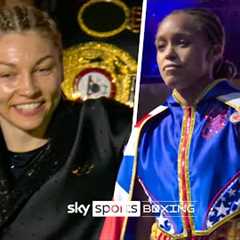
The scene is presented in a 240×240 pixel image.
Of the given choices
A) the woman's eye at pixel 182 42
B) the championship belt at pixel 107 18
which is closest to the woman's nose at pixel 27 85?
the championship belt at pixel 107 18

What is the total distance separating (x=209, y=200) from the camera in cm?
170

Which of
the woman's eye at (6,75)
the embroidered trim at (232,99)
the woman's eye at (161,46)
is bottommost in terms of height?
the embroidered trim at (232,99)

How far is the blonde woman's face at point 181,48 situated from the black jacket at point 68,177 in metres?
0.19

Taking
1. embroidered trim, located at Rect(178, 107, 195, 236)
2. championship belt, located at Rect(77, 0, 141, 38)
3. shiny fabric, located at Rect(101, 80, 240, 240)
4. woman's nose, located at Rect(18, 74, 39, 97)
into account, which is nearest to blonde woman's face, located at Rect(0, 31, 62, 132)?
woman's nose, located at Rect(18, 74, 39, 97)

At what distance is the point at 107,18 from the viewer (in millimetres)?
1709

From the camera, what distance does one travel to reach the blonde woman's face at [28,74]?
5.54 feet

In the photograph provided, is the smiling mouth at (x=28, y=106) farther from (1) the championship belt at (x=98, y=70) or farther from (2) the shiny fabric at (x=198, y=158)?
(2) the shiny fabric at (x=198, y=158)

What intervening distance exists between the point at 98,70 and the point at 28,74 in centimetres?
20

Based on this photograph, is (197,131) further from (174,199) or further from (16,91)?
(16,91)

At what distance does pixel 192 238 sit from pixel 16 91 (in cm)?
67

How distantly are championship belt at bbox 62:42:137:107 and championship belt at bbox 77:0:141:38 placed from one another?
41 millimetres

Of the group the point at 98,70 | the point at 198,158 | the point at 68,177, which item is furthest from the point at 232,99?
the point at 68,177

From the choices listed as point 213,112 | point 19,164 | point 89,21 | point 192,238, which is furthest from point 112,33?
point 192,238

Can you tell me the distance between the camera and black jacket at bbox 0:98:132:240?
68.7 inches
